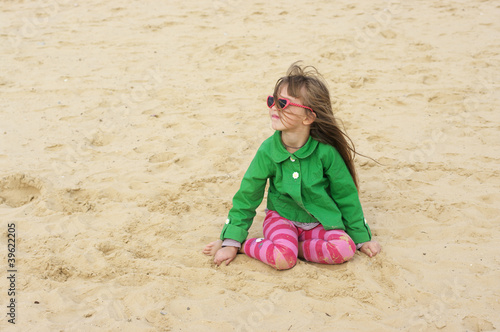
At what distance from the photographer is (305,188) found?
2.44 metres

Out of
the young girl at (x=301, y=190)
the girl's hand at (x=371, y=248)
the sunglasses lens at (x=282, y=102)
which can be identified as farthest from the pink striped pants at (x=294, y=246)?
the sunglasses lens at (x=282, y=102)

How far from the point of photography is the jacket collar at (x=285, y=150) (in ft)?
7.85

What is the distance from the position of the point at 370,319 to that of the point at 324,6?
6.04 metres

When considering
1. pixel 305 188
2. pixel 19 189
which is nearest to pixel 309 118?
pixel 305 188

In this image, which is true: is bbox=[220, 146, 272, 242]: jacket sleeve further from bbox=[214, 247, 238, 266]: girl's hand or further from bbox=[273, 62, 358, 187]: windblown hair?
bbox=[273, 62, 358, 187]: windblown hair

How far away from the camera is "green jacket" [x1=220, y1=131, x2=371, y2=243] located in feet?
7.94

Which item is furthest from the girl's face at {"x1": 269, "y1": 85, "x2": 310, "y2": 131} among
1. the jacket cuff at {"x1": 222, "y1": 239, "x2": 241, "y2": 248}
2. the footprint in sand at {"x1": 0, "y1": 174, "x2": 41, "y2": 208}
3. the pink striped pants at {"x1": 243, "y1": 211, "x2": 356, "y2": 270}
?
the footprint in sand at {"x1": 0, "y1": 174, "x2": 41, "y2": 208}

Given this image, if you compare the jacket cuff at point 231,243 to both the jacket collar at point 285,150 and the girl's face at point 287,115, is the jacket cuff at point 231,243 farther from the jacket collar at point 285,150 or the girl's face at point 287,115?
Result: the girl's face at point 287,115

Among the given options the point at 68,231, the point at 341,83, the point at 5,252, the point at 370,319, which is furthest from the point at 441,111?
the point at 5,252

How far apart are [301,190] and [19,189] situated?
1922 millimetres

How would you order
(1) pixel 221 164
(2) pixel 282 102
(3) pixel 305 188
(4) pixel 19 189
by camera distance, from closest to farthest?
(2) pixel 282 102 < (3) pixel 305 188 < (4) pixel 19 189 < (1) pixel 221 164

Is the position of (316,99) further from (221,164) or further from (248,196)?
(221,164)

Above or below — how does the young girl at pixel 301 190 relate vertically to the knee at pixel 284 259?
above

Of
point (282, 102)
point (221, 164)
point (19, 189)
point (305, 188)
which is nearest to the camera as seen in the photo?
point (282, 102)
